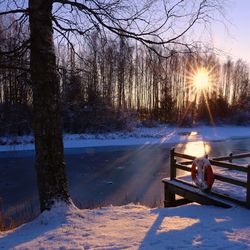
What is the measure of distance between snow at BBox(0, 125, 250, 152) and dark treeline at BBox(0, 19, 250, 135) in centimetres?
136

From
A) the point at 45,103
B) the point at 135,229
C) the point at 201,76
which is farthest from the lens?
the point at 201,76

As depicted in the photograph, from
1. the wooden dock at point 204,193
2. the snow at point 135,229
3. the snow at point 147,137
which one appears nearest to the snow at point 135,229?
the snow at point 135,229

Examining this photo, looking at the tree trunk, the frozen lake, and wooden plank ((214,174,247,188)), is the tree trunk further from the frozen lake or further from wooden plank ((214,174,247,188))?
the frozen lake

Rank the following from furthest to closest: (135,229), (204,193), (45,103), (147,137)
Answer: (147,137), (204,193), (45,103), (135,229)

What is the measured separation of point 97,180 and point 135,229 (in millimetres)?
9544

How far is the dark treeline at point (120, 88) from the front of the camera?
698 centimetres

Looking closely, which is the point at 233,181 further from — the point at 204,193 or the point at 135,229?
the point at 135,229

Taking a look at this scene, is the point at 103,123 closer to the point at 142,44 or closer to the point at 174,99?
the point at 174,99

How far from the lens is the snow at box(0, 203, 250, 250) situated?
4.61 meters

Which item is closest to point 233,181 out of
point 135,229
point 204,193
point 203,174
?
point 203,174

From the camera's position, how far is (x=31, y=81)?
20.7 feet

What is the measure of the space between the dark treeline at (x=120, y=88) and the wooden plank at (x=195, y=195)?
229 centimetres

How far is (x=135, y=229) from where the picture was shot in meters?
5.32

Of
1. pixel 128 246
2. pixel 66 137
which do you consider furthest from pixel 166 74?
pixel 66 137
